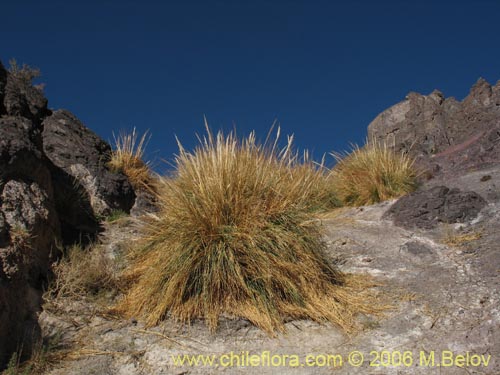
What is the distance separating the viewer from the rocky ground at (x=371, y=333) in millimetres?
2229

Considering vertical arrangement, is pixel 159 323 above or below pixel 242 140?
below

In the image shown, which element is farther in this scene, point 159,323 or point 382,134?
point 382,134

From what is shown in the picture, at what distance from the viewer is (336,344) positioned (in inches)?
95.5

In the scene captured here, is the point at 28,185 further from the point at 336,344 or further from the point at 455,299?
the point at 455,299

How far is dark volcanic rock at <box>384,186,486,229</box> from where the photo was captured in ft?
13.9

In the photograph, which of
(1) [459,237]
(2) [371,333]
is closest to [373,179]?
(1) [459,237]

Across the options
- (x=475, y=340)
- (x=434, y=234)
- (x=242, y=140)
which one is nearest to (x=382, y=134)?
(x=434, y=234)

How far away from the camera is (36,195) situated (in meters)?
3.25

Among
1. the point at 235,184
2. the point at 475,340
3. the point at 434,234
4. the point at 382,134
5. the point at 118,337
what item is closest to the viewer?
the point at 475,340

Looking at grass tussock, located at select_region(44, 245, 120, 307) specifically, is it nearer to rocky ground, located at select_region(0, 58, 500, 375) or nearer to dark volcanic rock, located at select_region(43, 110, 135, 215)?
rocky ground, located at select_region(0, 58, 500, 375)

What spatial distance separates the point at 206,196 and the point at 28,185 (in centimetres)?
149

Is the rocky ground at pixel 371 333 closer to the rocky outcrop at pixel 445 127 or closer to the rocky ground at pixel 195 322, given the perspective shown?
the rocky ground at pixel 195 322

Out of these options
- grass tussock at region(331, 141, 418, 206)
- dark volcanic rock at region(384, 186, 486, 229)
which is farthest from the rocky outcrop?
dark volcanic rock at region(384, 186, 486, 229)

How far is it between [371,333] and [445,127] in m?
9.89
